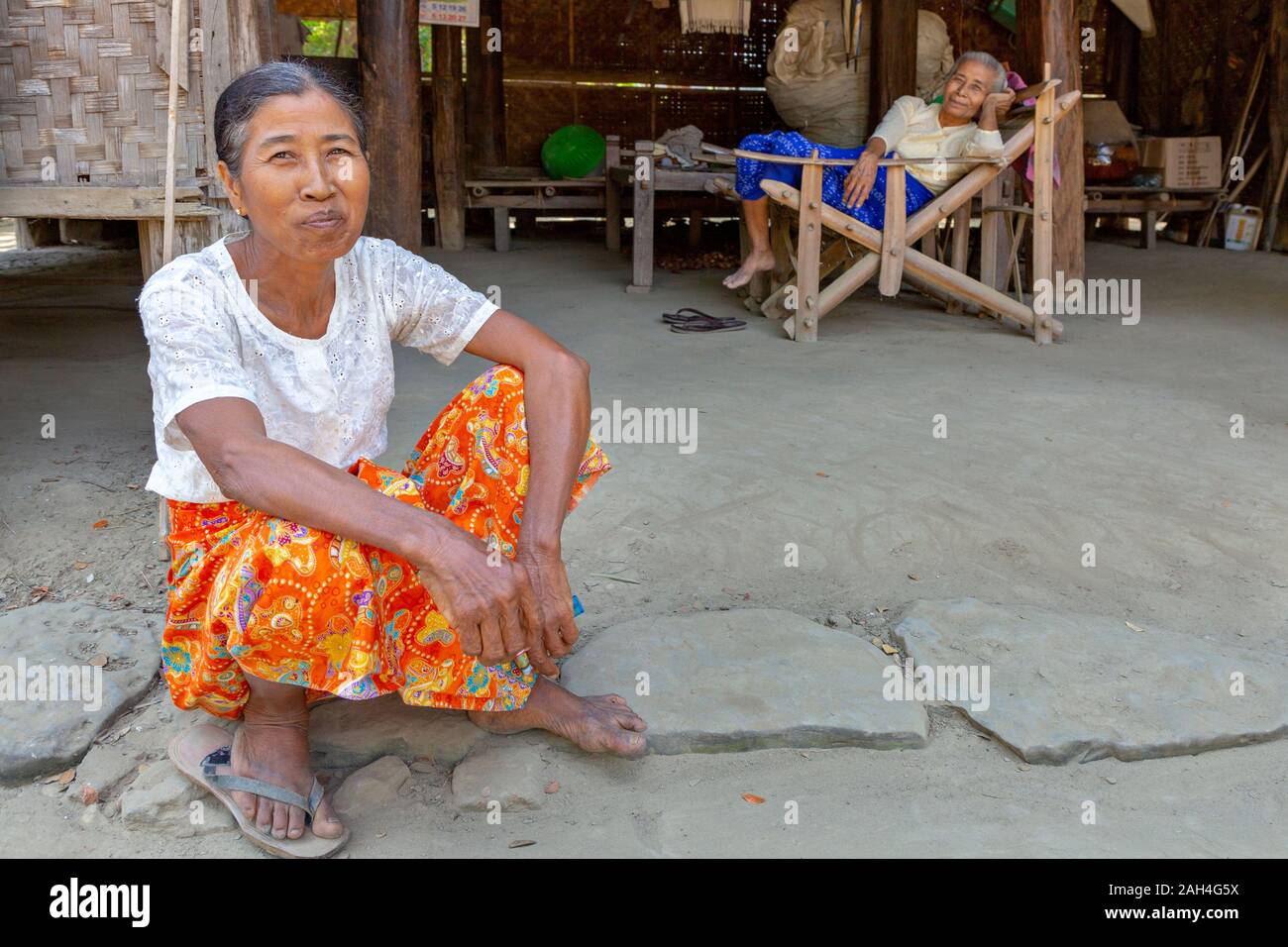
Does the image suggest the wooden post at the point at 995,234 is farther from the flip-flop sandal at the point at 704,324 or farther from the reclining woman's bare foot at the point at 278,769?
the reclining woman's bare foot at the point at 278,769

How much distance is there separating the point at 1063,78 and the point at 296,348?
5.05 meters

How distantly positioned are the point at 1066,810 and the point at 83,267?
752cm

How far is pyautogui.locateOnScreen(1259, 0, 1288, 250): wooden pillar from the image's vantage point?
26.2ft

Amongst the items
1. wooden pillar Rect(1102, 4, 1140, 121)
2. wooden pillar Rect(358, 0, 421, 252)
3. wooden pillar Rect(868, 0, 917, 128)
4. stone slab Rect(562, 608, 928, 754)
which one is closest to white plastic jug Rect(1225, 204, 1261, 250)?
wooden pillar Rect(1102, 4, 1140, 121)

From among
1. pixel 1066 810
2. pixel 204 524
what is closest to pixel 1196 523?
pixel 1066 810

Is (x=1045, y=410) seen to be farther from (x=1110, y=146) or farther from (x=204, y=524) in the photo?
(x=1110, y=146)

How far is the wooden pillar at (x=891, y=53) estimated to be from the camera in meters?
7.73

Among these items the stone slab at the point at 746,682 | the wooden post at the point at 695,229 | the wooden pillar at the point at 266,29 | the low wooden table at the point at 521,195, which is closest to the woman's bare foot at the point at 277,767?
the stone slab at the point at 746,682

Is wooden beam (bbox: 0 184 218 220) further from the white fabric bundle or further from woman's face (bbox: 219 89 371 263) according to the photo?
the white fabric bundle

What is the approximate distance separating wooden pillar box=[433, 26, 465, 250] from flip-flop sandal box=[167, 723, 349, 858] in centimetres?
678

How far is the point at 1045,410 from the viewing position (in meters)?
4.03

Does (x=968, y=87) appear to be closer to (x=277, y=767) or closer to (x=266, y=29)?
(x=266, y=29)

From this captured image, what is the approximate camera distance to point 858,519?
120 inches

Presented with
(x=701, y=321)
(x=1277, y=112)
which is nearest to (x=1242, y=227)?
(x=1277, y=112)
